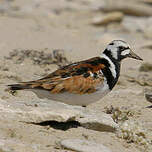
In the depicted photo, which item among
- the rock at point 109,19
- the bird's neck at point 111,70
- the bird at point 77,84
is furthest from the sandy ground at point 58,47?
the bird's neck at point 111,70

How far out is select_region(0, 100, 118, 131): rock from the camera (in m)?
5.09

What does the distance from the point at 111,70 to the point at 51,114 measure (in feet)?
4.68

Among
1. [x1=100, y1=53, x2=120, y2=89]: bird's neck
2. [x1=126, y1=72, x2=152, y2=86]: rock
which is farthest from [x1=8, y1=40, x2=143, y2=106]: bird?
[x1=126, y1=72, x2=152, y2=86]: rock

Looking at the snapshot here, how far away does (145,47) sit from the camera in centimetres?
1233

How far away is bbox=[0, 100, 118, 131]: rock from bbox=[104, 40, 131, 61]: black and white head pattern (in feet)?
4.01

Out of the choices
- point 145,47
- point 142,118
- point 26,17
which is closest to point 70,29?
point 26,17

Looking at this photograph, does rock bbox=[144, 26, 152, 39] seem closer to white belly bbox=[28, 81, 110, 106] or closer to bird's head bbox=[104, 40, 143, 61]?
bird's head bbox=[104, 40, 143, 61]

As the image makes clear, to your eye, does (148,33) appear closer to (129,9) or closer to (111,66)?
(129,9)

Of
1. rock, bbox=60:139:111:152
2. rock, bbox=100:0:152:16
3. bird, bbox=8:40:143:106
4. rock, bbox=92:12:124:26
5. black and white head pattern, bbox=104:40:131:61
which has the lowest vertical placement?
rock, bbox=60:139:111:152

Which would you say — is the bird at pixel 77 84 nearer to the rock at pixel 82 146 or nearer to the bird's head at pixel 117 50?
the bird's head at pixel 117 50

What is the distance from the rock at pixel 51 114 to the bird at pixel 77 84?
0.34 metres

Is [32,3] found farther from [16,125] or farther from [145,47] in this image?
[16,125]

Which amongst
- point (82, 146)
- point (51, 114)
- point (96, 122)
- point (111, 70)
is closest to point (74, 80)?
point (111, 70)

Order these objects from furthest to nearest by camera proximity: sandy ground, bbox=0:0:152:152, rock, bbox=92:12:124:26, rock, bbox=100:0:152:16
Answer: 1. rock, bbox=100:0:152:16
2. rock, bbox=92:12:124:26
3. sandy ground, bbox=0:0:152:152
